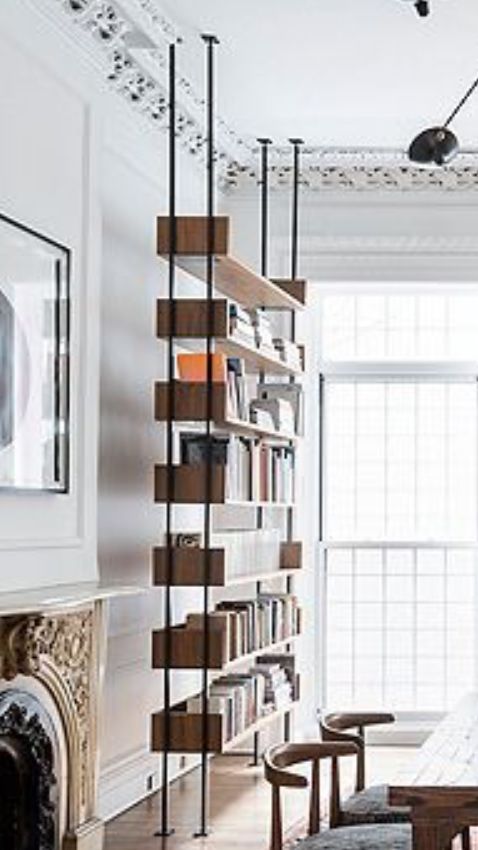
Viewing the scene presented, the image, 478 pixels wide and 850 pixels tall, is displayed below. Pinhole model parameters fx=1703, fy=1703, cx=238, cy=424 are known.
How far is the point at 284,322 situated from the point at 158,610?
2106mm

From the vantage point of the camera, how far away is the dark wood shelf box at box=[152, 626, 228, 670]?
6891 mm

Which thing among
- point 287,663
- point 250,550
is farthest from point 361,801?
point 287,663

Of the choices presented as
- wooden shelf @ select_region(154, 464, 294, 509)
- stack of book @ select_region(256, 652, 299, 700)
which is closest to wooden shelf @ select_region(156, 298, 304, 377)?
wooden shelf @ select_region(154, 464, 294, 509)

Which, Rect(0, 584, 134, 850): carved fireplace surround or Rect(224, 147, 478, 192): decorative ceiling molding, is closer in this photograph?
Rect(0, 584, 134, 850): carved fireplace surround

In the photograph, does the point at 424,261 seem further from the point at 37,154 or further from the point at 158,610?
the point at 37,154

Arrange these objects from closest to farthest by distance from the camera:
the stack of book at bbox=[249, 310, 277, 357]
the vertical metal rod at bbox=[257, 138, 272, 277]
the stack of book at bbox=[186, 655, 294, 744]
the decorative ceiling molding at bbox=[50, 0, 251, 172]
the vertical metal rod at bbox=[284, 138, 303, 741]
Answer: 1. the decorative ceiling molding at bbox=[50, 0, 251, 172]
2. the stack of book at bbox=[186, 655, 294, 744]
3. the stack of book at bbox=[249, 310, 277, 357]
4. the vertical metal rod at bbox=[257, 138, 272, 277]
5. the vertical metal rod at bbox=[284, 138, 303, 741]

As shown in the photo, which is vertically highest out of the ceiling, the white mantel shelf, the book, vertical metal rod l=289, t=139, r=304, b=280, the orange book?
the ceiling

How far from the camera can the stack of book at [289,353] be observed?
8340 millimetres

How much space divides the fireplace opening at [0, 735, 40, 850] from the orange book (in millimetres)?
2001

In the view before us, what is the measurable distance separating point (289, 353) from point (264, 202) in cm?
95

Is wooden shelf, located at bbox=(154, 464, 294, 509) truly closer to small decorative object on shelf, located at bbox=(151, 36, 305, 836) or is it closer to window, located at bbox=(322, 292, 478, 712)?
small decorative object on shelf, located at bbox=(151, 36, 305, 836)

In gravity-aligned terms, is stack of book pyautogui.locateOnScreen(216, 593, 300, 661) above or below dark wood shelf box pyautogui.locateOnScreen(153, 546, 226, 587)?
below

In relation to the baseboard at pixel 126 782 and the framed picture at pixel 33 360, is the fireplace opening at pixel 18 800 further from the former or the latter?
the baseboard at pixel 126 782

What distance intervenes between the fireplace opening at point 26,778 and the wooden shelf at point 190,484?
1.56 meters
